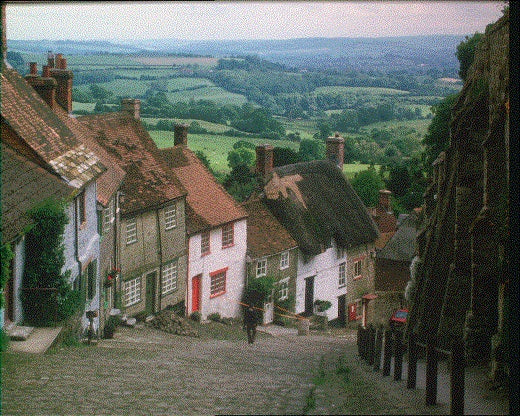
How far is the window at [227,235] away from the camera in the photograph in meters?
32.4

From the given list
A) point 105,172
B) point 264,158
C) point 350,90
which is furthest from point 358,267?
point 105,172

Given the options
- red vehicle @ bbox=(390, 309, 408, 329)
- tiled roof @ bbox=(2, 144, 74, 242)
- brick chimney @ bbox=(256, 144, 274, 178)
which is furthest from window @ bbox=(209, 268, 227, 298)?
tiled roof @ bbox=(2, 144, 74, 242)

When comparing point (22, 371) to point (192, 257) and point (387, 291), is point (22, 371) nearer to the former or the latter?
point (192, 257)

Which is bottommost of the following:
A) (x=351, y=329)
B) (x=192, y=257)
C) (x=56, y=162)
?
(x=351, y=329)

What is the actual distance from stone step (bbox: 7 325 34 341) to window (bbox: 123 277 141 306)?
1239cm

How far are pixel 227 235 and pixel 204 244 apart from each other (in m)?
1.52

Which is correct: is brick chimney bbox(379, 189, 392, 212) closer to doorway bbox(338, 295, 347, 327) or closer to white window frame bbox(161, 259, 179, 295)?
doorway bbox(338, 295, 347, 327)

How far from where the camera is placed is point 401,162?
4547 cm

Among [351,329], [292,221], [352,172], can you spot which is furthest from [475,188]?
[352,172]

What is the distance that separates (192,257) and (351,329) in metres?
11.0

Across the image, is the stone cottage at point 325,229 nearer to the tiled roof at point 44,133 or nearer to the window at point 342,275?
the window at point 342,275

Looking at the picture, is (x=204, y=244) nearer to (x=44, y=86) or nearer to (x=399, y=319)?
(x=399, y=319)

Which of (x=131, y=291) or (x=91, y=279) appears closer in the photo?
(x=91, y=279)

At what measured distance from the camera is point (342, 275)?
39.2 meters
